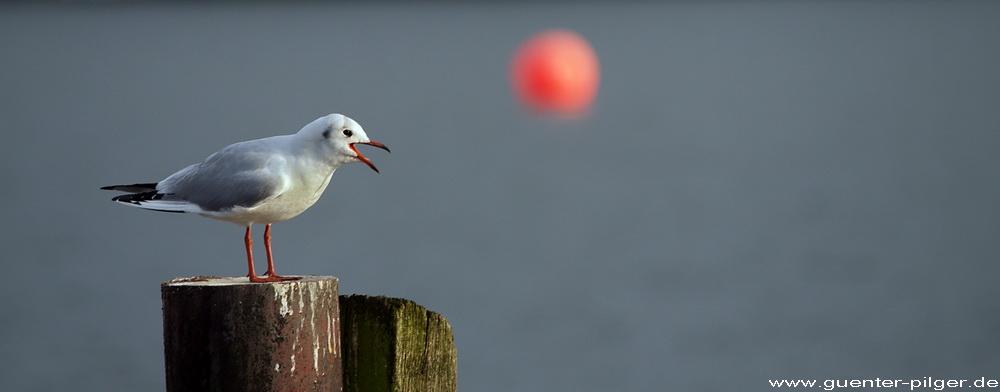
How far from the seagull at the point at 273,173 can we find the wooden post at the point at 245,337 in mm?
497

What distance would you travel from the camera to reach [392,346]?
2814 millimetres

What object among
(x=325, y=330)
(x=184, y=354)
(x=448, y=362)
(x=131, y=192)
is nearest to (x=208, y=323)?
(x=184, y=354)

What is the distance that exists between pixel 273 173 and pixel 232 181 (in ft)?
0.52

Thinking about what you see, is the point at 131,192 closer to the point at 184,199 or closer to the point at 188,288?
the point at 184,199

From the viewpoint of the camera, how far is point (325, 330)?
2691 millimetres

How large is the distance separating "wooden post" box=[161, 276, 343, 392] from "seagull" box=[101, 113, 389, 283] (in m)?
0.50

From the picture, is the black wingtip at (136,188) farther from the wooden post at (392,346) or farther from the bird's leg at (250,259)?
the wooden post at (392,346)

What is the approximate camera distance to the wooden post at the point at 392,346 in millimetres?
2818

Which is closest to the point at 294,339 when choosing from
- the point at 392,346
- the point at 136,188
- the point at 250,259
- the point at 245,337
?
the point at 245,337

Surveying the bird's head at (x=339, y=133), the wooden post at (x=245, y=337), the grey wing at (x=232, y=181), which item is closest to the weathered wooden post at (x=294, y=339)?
the wooden post at (x=245, y=337)

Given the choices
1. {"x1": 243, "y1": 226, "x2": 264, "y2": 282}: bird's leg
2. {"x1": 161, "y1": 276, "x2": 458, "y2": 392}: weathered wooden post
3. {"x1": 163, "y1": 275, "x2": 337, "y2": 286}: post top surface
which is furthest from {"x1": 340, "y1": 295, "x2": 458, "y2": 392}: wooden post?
{"x1": 243, "y1": 226, "x2": 264, "y2": 282}: bird's leg

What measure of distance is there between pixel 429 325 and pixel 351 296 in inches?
10.4

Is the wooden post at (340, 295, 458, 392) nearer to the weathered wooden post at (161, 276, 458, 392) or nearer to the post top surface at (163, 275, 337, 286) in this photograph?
the weathered wooden post at (161, 276, 458, 392)

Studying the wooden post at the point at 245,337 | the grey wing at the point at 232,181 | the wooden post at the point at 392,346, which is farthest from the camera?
the grey wing at the point at 232,181
